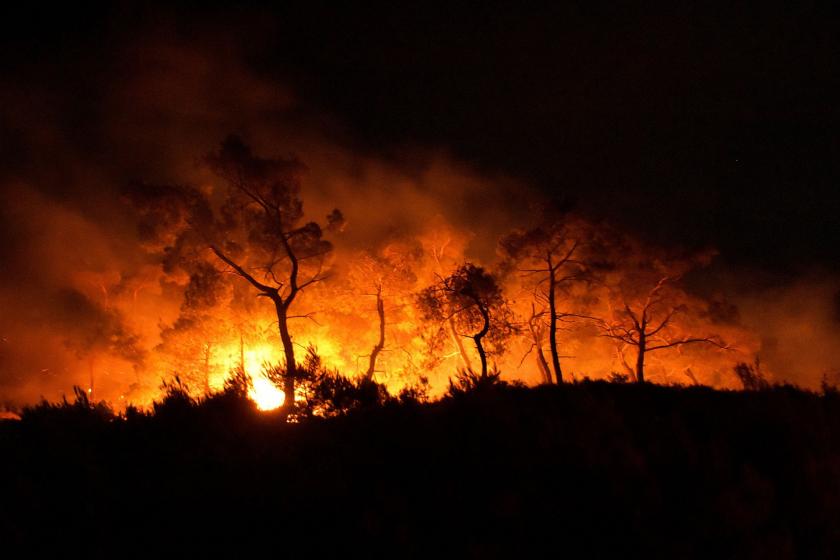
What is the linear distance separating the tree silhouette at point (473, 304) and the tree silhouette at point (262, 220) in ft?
16.6

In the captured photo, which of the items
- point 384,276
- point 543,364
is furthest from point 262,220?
point 543,364

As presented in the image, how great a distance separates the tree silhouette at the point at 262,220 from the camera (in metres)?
19.4

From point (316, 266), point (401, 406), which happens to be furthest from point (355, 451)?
point (316, 266)

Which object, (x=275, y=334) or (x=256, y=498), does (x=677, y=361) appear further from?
(x=256, y=498)

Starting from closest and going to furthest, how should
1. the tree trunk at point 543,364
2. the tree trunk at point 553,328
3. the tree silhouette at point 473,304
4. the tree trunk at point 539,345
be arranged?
the tree silhouette at point 473,304
the tree trunk at point 553,328
the tree trunk at point 539,345
the tree trunk at point 543,364

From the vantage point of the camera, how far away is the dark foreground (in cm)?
385

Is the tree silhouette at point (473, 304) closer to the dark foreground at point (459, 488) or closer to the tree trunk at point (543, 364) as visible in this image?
the tree trunk at point (543, 364)

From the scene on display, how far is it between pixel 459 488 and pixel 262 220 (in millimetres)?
17569

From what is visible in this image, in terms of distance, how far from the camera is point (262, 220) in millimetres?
20281

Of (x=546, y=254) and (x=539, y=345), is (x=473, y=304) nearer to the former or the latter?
(x=546, y=254)

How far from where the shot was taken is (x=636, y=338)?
2655 centimetres

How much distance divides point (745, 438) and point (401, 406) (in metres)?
3.94

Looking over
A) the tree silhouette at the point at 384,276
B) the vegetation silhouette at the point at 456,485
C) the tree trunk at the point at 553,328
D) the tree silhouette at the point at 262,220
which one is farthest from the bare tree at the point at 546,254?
the vegetation silhouette at the point at 456,485

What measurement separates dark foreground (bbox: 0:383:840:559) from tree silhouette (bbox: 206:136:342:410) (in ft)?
44.6
